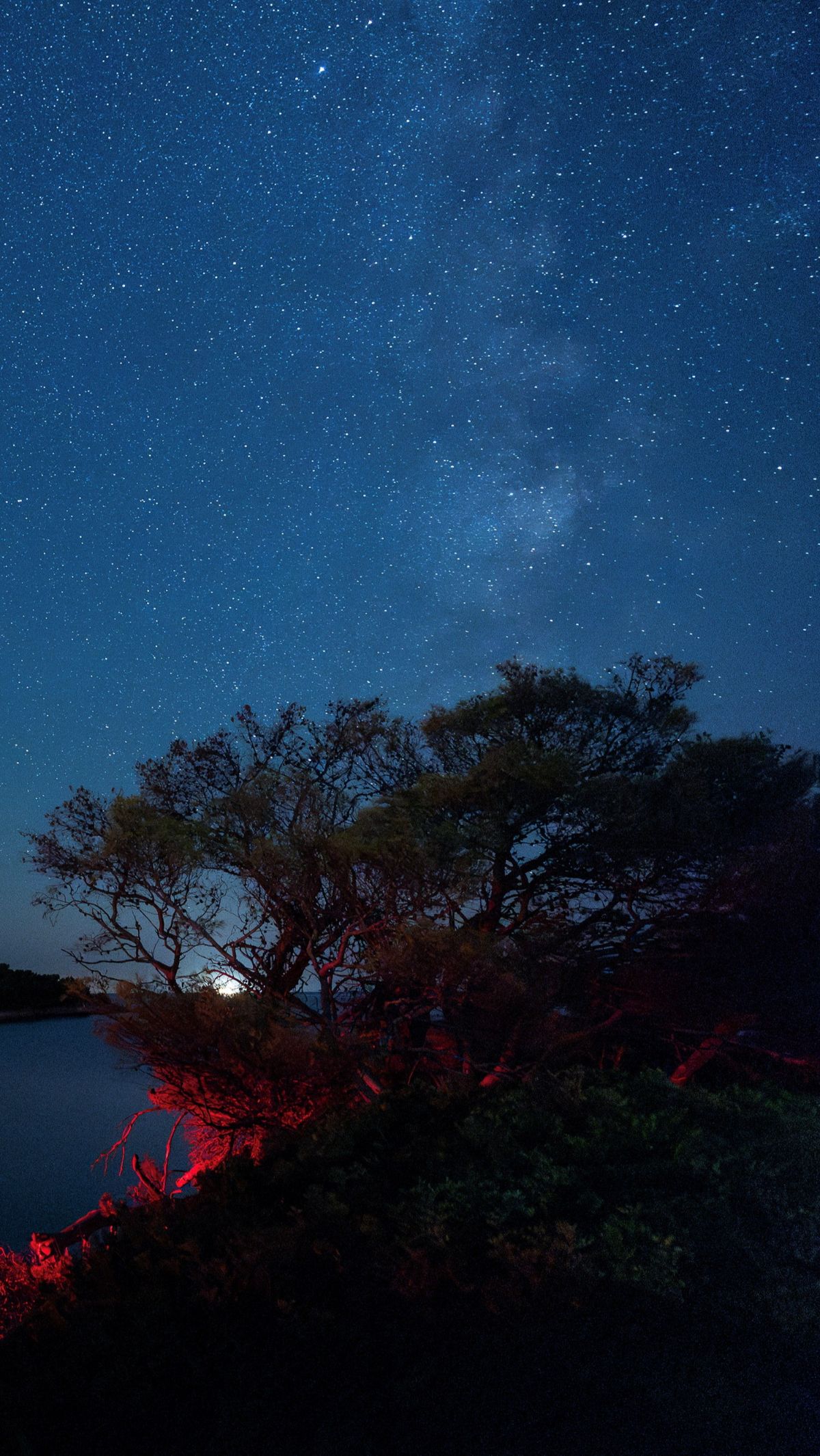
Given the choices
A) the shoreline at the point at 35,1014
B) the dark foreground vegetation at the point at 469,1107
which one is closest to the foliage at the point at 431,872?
the dark foreground vegetation at the point at 469,1107

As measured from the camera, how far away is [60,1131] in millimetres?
18812

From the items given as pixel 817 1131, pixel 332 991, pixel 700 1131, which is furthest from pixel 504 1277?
pixel 332 991

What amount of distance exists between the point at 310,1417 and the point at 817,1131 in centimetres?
522

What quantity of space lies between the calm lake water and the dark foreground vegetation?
8.33 ft

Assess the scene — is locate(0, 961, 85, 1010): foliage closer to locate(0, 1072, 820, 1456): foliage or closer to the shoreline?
the shoreline

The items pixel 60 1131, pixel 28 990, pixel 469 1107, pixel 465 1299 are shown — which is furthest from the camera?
pixel 28 990

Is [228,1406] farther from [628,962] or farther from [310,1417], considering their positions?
[628,962]

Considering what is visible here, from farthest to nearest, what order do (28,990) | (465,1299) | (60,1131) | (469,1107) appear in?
(28,990) → (60,1131) → (469,1107) → (465,1299)

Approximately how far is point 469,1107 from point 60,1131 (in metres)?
16.3

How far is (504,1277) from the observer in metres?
4.38

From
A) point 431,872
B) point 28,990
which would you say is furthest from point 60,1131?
point 28,990

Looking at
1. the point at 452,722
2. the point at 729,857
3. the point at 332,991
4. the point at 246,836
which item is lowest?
the point at 332,991

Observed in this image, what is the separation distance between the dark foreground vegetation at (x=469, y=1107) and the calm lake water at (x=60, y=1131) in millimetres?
2539

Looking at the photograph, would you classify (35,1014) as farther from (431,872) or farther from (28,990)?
(431,872)
